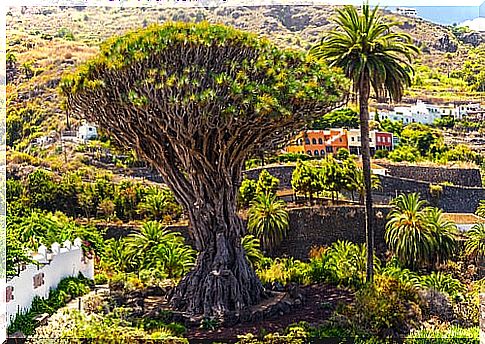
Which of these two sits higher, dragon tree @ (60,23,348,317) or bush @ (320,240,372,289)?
dragon tree @ (60,23,348,317)

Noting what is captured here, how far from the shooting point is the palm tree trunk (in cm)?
902

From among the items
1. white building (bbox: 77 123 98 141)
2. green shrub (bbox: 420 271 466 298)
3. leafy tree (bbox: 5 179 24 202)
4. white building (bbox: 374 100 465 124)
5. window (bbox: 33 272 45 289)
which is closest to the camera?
window (bbox: 33 272 45 289)

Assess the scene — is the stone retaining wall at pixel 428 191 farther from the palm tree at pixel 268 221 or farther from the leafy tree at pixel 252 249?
the leafy tree at pixel 252 249

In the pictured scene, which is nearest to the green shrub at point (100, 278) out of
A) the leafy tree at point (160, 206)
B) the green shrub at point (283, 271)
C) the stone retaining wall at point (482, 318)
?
the leafy tree at point (160, 206)

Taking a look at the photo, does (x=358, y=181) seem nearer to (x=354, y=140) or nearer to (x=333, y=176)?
(x=333, y=176)

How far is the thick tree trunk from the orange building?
71.8 inches

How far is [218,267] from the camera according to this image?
848cm

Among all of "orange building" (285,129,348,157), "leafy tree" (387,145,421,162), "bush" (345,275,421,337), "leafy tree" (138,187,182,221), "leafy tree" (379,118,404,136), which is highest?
"leafy tree" (379,118,404,136)

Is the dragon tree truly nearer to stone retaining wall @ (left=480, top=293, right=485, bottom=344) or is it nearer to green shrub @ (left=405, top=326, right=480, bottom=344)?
green shrub @ (left=405, top=326, right=480, bottom=344)

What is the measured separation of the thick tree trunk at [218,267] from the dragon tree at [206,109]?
1 centimetres

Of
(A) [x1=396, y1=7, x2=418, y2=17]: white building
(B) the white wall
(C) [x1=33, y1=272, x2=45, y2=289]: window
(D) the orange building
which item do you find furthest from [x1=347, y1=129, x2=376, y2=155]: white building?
(C) [x1=33, y1=272, x2=45, y2=289]: window

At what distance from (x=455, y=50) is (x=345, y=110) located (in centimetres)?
182

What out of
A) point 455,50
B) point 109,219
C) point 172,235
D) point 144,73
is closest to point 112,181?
point 109,219

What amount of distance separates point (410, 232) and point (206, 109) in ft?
11.4
